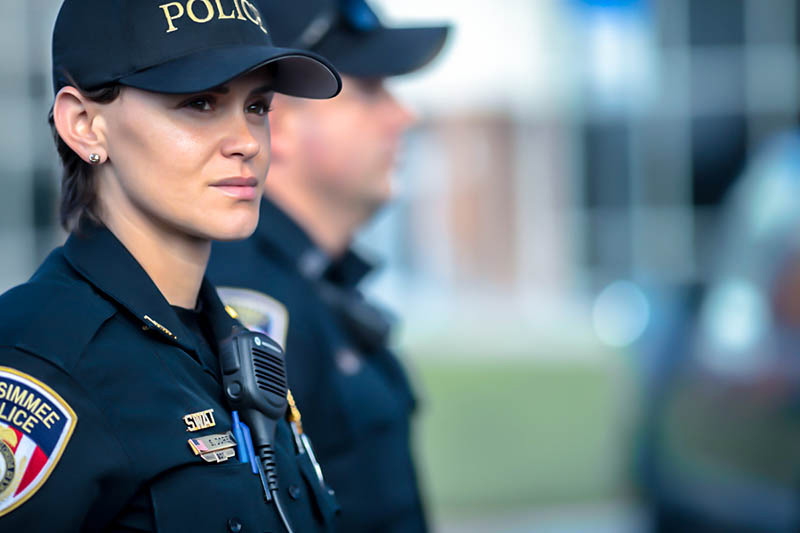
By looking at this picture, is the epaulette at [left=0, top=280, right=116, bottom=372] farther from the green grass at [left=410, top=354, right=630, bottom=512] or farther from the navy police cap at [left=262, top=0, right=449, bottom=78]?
the green grass at [left=410, top=354, right=630, bottom=512]

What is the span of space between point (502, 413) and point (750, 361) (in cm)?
438

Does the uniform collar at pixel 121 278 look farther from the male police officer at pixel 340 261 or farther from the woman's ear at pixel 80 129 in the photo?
the male police officer at pixel 340 261

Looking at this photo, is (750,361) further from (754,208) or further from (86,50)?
(86,50)

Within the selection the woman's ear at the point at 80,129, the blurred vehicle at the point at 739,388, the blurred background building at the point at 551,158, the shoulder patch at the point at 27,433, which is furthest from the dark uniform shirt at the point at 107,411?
the blurred background building at the point at 551,158

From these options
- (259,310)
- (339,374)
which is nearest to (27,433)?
(259,310)

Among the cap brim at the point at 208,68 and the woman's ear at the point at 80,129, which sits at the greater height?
the cap brim at the point at 208,68

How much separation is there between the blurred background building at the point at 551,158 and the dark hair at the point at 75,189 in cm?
774

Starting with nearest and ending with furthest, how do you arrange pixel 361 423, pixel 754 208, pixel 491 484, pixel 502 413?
pixel 361 423 → pixel 754 208 → pixel 491 484 → pixel 502 413

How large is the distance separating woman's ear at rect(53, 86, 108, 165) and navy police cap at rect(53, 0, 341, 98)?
0.03m

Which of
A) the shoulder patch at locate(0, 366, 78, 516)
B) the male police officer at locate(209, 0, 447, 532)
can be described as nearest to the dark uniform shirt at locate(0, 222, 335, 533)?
the shoulder patch at locate(0, 366, 78, 516)

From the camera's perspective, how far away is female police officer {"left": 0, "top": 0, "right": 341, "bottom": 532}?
1.33m

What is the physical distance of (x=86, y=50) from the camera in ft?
4.87

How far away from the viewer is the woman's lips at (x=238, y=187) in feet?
5.09

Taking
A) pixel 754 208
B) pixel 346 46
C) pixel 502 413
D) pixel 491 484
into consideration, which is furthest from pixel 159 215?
pixel 502 413
